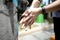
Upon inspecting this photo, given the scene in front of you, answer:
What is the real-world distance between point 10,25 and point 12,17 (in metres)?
0.08

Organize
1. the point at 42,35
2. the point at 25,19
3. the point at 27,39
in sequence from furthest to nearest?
the point at 42,35 < the point at 27,39 < the point at 25,19

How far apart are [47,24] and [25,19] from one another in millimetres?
1626

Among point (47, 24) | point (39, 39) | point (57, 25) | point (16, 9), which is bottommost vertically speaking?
point (39, 39)

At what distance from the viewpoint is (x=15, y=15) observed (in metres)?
1.30

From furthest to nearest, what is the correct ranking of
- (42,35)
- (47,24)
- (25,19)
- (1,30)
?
(47,24) < (42,35) < (1,30) < (25,19)

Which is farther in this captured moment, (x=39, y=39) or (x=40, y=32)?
(x=40, y=32)

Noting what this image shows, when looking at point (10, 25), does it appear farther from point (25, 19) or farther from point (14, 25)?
point (25, 19)

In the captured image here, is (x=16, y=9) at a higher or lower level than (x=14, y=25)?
higher

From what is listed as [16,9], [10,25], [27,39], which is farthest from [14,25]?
[27,39]

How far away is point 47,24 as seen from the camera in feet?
7.36

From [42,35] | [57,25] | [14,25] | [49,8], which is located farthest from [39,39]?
[49,8]

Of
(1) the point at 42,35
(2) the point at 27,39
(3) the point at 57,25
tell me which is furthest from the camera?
(1) the point at 42,35

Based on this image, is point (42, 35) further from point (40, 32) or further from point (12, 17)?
point (12, 17)

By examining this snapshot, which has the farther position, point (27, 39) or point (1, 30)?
point (27, 39)
